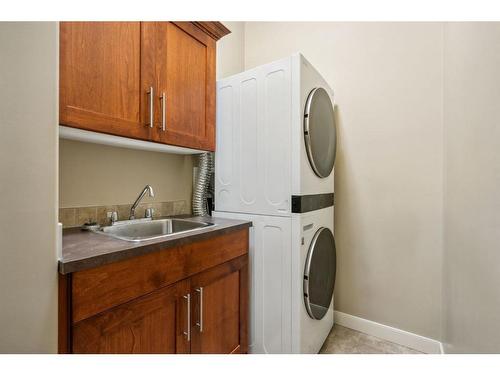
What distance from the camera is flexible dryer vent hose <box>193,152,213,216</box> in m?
1.90

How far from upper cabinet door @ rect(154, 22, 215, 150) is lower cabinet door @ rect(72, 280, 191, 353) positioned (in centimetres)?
81

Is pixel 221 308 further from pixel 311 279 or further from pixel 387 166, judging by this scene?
pixel 387 166

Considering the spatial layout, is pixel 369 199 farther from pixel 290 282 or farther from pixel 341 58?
pixel 341 58

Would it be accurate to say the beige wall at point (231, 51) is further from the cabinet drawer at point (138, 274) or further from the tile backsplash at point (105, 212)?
the cabinet drawer at point (138, 274)

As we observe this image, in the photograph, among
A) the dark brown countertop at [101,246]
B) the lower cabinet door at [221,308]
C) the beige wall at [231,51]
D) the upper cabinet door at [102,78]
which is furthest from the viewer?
the beige wall at [231,51]

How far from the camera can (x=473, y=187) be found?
104cm

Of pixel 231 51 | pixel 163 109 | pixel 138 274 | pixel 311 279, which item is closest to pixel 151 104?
pixel 163 109

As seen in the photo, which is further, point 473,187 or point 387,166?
point 387,166

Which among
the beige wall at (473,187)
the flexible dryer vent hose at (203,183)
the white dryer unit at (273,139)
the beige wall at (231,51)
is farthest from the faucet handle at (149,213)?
the beige wall at (473,187)

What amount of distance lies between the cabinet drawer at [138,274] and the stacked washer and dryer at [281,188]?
331 millimetres

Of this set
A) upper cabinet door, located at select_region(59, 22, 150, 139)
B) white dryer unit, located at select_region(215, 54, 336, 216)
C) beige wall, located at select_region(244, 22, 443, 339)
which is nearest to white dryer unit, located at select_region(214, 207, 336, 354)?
white dryer unit, located at select_region(215, 54, 336, 216)

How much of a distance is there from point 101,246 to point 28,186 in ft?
1.24

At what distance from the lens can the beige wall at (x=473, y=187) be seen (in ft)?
2.68

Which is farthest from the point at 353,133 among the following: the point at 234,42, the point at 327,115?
the point at 234,42
